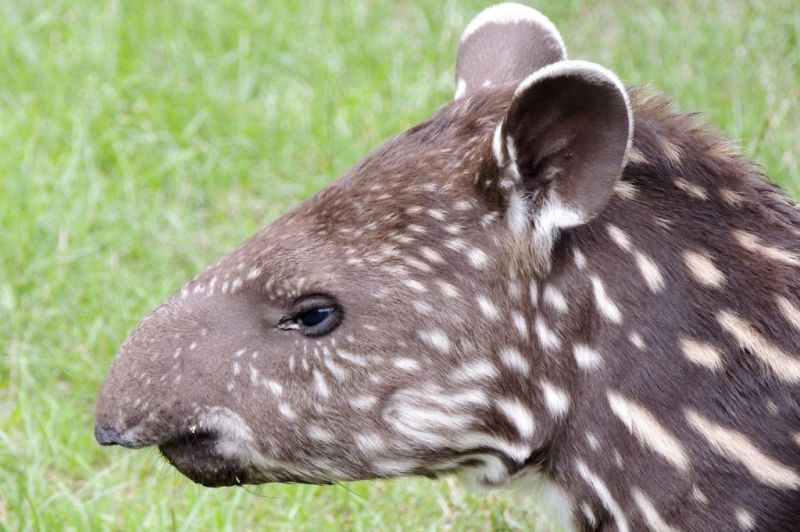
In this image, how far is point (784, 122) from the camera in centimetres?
741

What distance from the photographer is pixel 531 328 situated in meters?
3.88

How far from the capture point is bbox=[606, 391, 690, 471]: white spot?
380 centimetres

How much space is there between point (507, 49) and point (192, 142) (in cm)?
380

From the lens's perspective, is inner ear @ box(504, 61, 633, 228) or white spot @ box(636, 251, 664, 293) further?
white spot @ box(636, 251, 664, 293)

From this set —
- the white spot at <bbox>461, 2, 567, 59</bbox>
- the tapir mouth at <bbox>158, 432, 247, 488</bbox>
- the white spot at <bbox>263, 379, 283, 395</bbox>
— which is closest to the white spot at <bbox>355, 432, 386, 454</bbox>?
the white spot at <bbox>263, 379, 283, 395</bbox>

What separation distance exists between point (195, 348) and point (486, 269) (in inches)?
32.8

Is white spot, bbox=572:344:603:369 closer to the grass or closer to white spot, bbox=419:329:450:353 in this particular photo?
white spot, bbox=419:329:450:353

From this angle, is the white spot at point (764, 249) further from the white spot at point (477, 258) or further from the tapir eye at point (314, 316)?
the tapir eye at point (314, 316)

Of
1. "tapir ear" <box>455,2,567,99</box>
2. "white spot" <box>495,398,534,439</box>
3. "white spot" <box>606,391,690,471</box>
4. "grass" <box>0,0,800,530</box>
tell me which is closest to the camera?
"white spot" <box>606,391,690,471</box>

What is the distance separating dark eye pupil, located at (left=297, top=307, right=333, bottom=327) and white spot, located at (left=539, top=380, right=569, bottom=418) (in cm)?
60

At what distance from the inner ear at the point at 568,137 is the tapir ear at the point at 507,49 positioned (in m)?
0.65

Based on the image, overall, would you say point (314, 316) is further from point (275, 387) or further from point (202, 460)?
point (202, 460)

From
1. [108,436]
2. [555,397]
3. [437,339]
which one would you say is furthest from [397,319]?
[108,436]

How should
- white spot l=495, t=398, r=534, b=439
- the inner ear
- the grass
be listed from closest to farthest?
the inner ear < white spot l=495, t=398, r=534, b=439 < the grass
